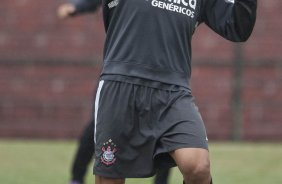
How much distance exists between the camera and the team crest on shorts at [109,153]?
4.66m

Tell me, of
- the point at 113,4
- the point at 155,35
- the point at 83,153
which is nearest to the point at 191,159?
the point at 155,35

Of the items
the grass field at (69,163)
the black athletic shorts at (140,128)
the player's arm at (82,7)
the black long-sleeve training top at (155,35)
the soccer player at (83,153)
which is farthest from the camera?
the grass field at (69,163)

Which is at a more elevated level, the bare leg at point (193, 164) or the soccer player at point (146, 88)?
the soccer player at point (146, 88)

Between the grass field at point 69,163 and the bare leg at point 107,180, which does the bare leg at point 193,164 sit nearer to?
the bare leg at point 107,180

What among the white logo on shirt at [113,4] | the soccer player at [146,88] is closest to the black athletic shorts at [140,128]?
the soccer player at [146,88]

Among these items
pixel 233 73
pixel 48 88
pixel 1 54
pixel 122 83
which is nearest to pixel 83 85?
pixel 48 88

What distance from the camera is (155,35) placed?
15.4ft

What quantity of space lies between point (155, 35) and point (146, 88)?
0.30m

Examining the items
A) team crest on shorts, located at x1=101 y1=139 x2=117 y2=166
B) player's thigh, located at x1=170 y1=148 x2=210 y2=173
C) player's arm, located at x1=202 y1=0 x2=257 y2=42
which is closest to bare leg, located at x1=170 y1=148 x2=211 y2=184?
player's thigh, located at x1=170 y1=148 x2=210 y2=173

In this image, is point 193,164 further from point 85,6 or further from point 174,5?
point 85,6

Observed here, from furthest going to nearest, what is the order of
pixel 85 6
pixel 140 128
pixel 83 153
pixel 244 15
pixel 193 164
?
1. pixel 85 6
2. pixel 83 153
3. pixel 244 15
4. pixel 140 128
5. pixel 193 164

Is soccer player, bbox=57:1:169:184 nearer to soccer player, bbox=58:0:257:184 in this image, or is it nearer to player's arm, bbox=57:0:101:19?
player's arm, bbox=57:0:101:19

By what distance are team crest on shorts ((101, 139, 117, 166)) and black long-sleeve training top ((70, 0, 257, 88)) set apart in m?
0.40

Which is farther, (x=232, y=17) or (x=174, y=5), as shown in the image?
(x=232, y=17)
